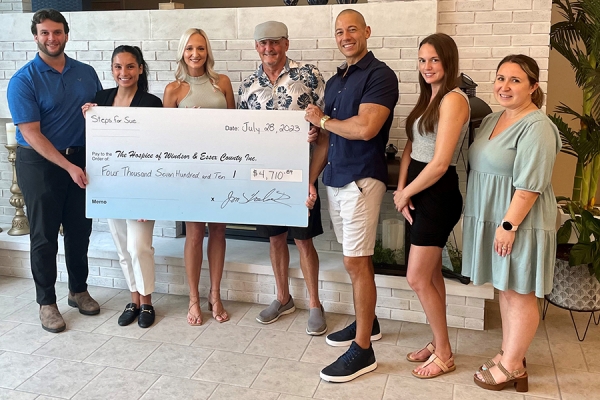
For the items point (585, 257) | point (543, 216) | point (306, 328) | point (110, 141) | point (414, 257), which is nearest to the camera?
point (543, 216)

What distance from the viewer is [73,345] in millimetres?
2828

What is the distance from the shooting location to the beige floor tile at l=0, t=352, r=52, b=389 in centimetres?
249

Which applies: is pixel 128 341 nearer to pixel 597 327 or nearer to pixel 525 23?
pixel 597 327

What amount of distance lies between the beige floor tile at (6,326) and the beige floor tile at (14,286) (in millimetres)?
414

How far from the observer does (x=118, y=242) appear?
3.01 metres

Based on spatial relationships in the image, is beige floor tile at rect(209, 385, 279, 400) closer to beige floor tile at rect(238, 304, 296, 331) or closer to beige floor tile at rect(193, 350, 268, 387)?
beige floor tile at rect(193, 350, 268, 387)

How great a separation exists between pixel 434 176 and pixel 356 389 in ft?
3.28

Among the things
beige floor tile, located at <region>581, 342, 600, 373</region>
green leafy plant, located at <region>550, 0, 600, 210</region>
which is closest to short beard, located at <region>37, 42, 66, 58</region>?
green leafy plant, located at <region>550, 0, 600, 210</region>

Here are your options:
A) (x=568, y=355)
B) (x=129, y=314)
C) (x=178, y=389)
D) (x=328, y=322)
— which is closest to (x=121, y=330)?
(x=129, y=314)

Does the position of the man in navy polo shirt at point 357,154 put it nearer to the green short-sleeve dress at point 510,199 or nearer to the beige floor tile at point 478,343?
the green short-sleeve dress at point 510,199

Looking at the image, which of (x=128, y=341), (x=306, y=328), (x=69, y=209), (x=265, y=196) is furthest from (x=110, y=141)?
(x=306, y=328)

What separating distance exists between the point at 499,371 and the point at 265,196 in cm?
135

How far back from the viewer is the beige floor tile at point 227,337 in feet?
9.21

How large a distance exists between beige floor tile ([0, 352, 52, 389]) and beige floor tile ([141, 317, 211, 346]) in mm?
518
